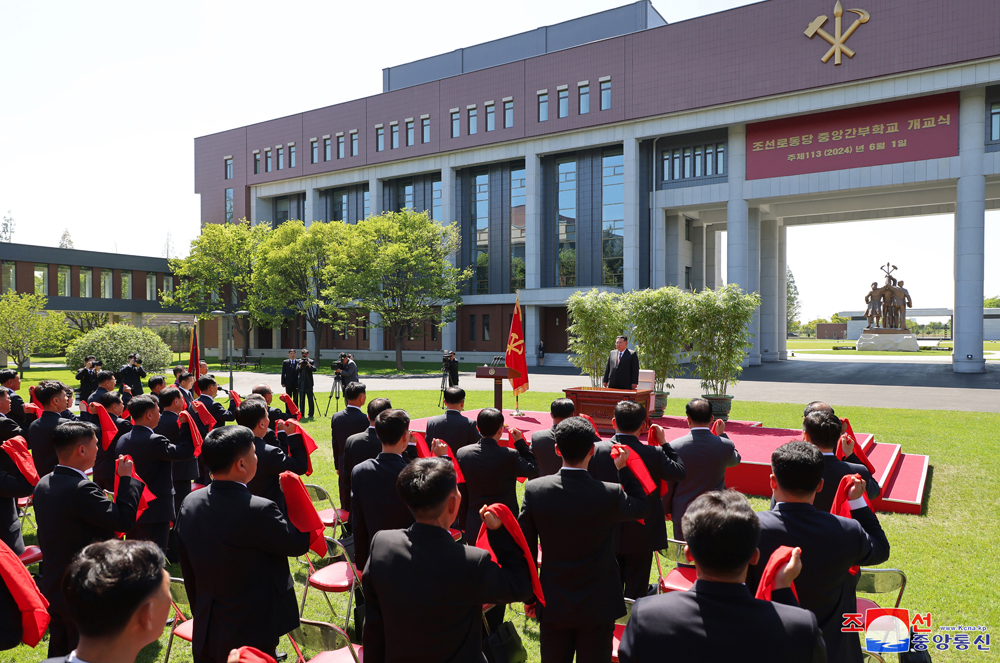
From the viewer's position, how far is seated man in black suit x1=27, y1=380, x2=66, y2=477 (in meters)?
5.88

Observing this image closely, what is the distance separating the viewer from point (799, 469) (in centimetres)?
270

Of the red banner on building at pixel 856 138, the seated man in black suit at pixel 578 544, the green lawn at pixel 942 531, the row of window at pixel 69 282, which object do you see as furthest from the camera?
the row of window at pixel 69 282

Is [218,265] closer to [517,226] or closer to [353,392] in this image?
[517,226]

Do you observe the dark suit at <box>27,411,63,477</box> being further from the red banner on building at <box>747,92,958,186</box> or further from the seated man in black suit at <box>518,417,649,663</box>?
the red banner on building at <box>747,92,958,186</box>

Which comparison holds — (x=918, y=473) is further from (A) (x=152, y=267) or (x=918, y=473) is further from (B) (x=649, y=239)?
(A) (x=152, y=267)

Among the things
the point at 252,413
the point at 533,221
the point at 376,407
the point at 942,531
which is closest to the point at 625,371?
the point at 942,531

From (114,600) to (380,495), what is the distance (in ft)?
7.30

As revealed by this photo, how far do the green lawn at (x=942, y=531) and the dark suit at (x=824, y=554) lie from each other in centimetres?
229

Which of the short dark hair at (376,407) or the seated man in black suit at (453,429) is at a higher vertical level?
the short dark hair at (376,407)

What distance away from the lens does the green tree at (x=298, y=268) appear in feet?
133

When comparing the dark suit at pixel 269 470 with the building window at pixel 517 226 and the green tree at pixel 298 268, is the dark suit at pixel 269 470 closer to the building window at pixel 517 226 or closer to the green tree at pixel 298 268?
the green tree at pixel 298 268

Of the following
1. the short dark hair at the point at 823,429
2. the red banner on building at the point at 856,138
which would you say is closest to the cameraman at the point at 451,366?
the short dark hair at the point at 823,429

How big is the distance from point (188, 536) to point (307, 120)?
50363 millimetres

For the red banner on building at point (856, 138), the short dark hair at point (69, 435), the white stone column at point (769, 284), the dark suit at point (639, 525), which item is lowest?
the dark suit at point (639, 525)
